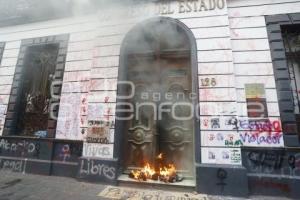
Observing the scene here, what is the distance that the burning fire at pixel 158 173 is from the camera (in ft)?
18.7

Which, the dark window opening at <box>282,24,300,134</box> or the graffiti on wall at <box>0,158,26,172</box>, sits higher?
the dark window opening at <box>282,24,300,134</box>

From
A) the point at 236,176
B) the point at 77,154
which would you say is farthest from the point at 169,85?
the point at 77,154

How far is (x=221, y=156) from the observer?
5406 millimetres

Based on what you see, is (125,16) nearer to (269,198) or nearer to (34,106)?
(34,106)

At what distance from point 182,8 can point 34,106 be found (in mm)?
6544

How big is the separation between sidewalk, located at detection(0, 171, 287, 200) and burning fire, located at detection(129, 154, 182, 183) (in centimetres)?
47

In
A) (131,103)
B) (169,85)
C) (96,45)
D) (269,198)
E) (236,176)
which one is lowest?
(269,198)

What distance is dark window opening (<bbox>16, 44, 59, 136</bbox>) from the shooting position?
25.5 feet

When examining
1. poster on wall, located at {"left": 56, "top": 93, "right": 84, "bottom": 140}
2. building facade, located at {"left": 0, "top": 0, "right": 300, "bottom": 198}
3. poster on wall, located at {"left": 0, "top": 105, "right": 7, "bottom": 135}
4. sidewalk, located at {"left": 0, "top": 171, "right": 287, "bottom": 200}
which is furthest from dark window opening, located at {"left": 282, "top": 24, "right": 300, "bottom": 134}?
poster on wall, located at {"left": 0, "top": 105, "right": 7, "bottom": 135}

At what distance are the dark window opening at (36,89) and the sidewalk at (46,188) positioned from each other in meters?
1.78

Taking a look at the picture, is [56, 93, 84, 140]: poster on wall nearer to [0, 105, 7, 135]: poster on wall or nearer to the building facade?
the building facade

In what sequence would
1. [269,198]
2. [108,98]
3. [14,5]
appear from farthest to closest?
[14,5] < [108,98] < [269,198]

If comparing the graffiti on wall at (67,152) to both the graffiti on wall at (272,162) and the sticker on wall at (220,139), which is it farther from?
the graffiti on wall at (272,162)

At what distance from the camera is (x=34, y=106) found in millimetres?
7996
